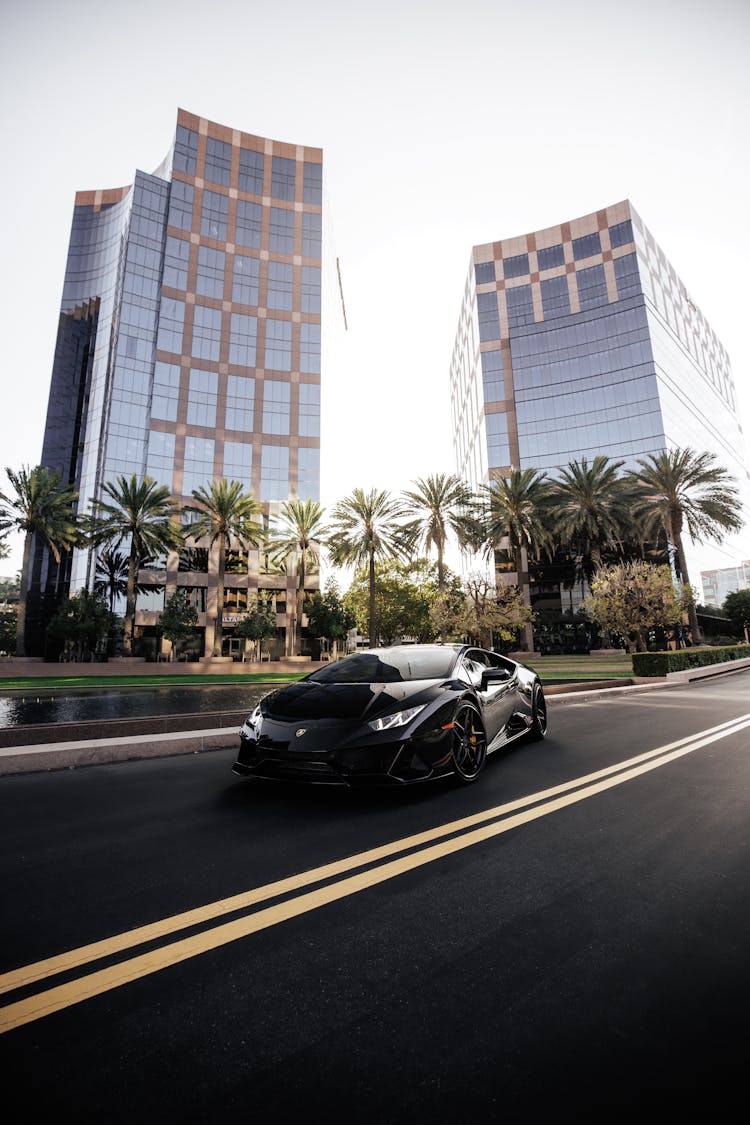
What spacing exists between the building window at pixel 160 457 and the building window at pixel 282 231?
102ft

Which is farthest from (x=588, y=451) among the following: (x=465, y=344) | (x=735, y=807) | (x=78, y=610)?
(x=735, y=807)

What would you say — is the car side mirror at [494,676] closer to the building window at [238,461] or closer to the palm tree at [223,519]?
the palm tree at [223,519]

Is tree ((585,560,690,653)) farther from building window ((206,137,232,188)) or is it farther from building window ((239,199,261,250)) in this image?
building window ((206,137,232,188))

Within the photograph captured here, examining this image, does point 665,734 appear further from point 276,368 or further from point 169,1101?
point 276,368

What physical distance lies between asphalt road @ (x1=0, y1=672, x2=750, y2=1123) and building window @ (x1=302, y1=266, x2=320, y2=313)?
70818mm

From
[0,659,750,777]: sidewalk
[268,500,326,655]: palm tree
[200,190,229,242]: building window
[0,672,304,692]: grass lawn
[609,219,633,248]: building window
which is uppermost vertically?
[200,190,229,242]: building window

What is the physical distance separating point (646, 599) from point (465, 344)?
209 ft

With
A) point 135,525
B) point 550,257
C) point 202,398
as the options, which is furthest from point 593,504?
point 550,257

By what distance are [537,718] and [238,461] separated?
55.2 meters

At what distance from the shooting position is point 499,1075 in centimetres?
139

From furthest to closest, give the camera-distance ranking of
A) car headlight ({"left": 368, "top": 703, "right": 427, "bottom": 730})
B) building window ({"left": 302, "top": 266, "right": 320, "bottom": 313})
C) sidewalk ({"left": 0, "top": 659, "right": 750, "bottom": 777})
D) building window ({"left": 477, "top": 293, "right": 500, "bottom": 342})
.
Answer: building window ({"left": 477, "top": 293, "right": 500, "bottom": 342}), building window ({"left": 302, "top": 266, "right": 320, "bottom": 313}), sidewalk ({"left": 0, "top": 659, "right": 750, "bottom": 777}), car headlight ({"left": 368, "top": 703, "right": 427, "bottom": 730})

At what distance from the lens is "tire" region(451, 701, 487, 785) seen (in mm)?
4504

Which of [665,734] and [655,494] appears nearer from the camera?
[665,734]

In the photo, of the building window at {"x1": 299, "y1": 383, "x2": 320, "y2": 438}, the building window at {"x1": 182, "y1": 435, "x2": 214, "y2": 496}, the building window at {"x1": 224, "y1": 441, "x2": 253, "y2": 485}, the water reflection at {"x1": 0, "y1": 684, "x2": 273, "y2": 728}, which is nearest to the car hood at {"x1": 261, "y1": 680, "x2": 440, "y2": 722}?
the water reflection at {"x1": 0, "y1": 684, "x2": 273, "y2": 728}
